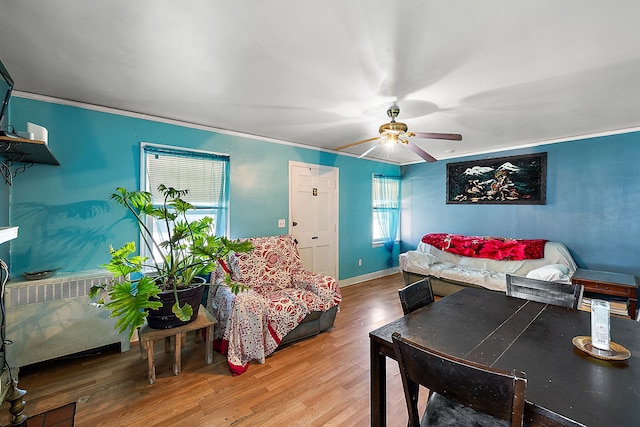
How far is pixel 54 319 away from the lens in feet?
7.52

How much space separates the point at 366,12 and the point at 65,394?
10.8 feet

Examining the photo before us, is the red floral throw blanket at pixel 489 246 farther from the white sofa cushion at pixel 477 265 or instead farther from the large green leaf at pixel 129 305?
the large green leaf at pixel 129 305

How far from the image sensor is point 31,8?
1.41 meters

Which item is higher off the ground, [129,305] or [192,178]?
[192,178]

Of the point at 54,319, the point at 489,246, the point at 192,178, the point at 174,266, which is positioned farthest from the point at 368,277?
the point at 54,319

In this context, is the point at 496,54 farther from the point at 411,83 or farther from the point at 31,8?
the point at 31,8

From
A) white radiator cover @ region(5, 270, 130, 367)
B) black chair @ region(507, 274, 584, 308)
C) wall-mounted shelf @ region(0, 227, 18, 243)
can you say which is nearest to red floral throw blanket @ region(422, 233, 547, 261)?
black chair @ region(507, 274, 584, 308)

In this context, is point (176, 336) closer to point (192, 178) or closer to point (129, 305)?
point (129, 305)

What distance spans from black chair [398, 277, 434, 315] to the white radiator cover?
263 centimetres

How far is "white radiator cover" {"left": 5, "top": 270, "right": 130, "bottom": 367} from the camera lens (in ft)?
7.04

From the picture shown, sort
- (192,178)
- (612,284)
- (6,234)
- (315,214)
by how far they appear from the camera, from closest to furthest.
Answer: (6,234) → (612,284) → (192,178) → (315,214)

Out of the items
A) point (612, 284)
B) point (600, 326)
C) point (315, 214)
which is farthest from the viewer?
point (315, 214)

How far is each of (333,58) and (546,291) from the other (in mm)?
2215

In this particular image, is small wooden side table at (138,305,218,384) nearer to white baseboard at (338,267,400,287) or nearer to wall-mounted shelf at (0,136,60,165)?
wall-mounted shelf at (0,136,60,165)
